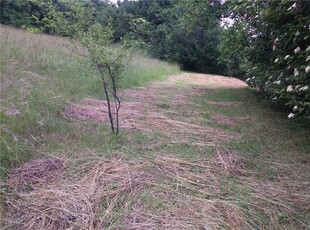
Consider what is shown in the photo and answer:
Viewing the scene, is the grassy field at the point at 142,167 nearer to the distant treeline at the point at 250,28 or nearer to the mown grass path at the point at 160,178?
the mown grass path at the point at 160,178

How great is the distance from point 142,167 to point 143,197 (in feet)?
1.90

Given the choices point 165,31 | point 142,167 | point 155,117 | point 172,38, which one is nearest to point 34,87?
point 155,117

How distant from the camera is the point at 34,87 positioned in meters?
5.17

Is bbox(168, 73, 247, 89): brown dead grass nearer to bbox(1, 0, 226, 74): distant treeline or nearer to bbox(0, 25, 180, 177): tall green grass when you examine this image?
bbox(0, 25, 180, 177): tall green grass

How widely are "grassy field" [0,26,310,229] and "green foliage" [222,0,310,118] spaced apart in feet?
2.23

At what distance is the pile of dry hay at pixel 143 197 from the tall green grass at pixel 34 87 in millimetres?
508

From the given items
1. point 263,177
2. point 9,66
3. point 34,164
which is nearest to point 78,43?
point 34,164

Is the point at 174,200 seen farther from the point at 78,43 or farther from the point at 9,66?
the point at 9,66

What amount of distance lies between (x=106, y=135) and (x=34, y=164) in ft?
3.97

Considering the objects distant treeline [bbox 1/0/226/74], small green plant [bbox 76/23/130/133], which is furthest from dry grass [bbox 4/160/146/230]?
distant treeline [bbox 1/0/226/74]

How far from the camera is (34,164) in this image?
9.80 ft

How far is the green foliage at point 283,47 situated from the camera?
4109 millimetres

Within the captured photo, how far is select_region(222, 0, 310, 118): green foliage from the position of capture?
411 centimetres

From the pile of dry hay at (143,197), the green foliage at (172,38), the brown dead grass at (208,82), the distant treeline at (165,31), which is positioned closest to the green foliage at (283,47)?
the pile of dry hay at (143,197)
